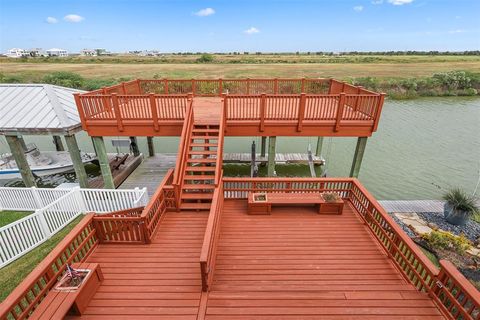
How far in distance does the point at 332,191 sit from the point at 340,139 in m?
10.8

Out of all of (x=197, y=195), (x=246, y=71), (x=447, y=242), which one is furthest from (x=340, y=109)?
(x=246, y=71)

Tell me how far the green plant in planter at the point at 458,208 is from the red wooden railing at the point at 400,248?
3.37 m

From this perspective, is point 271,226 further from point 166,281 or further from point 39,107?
point 39,107

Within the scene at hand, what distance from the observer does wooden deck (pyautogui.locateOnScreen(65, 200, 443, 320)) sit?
3.73 meters

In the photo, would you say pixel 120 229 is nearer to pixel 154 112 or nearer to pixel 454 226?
pixel 154 112

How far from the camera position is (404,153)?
1430 centimetres

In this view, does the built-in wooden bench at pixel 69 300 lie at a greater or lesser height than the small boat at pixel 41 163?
greater

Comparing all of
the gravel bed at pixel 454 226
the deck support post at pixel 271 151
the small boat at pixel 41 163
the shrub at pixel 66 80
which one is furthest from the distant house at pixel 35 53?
the gravel bed at pixel 454 226

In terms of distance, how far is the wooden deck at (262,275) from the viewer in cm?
373

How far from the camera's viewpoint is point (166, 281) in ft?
14.1

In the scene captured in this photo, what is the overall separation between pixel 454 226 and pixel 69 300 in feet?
35.5

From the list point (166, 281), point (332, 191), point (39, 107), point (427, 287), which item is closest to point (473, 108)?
point (332, 191)

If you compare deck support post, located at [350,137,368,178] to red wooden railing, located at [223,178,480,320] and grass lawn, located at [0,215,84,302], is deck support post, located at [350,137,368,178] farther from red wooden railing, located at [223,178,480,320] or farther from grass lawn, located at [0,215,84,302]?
grass lawn, located at [0,215,84,302]

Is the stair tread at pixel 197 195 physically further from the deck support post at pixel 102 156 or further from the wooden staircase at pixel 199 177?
the deck support post at pixel 102 156
